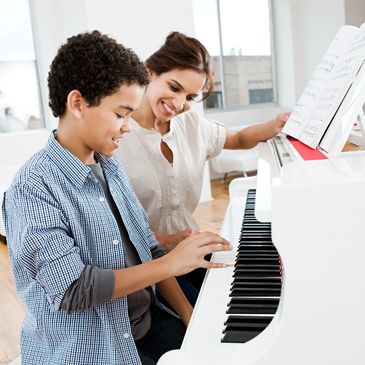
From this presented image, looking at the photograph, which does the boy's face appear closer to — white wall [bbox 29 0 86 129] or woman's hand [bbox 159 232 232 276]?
woman's hand [bbox 159 232 232 276]

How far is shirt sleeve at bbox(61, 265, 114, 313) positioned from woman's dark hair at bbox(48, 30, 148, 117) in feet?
1.28

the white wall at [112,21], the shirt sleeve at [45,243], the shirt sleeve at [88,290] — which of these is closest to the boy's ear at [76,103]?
the shirt sleeve at [45,243]

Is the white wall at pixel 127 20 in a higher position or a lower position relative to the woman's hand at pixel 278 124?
higher

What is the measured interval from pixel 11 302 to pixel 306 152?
237 centimetres

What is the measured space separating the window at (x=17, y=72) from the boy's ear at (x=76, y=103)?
4.39 meters

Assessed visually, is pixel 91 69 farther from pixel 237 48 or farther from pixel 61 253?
pixel 237 48

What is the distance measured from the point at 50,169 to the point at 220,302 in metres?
0.49

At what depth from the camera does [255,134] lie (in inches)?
75.5

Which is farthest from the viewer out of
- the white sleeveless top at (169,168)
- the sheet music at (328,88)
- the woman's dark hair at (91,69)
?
the white sleeveless top at (169,168)

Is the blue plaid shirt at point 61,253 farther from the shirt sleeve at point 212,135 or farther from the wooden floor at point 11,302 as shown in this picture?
the wooden floor at point 11,302

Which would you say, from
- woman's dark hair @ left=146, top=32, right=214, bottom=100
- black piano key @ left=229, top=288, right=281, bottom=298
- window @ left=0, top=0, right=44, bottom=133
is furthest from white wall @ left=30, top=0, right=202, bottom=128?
black piano key @ left=229, top=288, right=281, bottom=298

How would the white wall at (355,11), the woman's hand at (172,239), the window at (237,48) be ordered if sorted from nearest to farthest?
the woman's hand at (172,239) → the white wall at (355,11) → the window at (237,48)

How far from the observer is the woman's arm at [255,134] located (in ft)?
6.04

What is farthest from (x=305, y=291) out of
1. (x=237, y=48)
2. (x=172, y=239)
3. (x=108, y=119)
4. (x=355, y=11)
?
(x=237, y=48)
